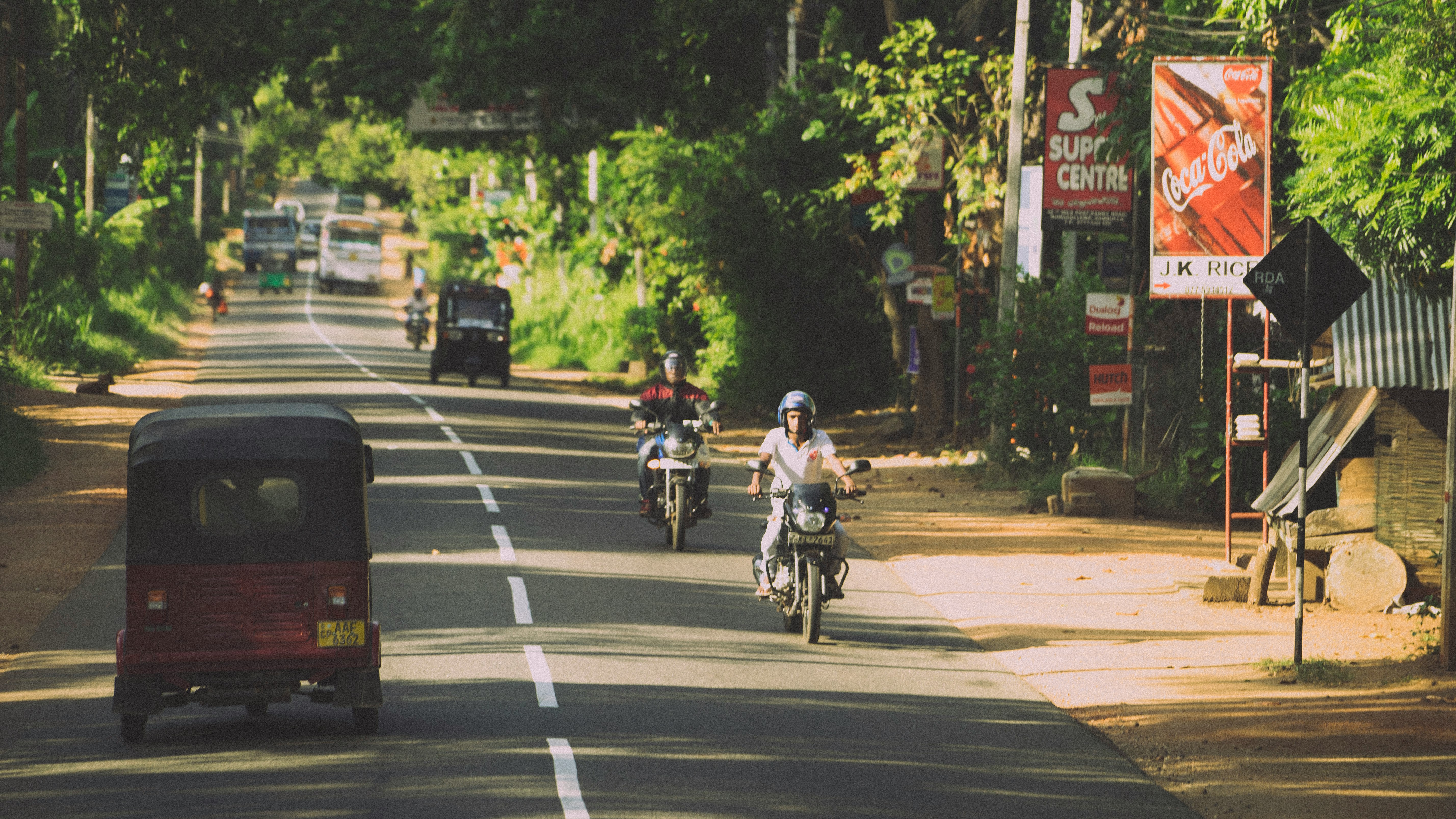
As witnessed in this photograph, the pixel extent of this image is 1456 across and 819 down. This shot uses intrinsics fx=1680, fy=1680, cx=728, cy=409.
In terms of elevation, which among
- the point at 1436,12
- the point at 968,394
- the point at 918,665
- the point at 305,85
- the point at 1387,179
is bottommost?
the point at 918,665

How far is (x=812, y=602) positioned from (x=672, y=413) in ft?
16.5

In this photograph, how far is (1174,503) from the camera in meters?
20.4

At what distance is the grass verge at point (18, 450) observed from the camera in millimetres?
19922

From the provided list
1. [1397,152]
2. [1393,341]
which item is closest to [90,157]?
[1393,341]

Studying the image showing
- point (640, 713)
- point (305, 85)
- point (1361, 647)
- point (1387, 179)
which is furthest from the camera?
point (305, 85)

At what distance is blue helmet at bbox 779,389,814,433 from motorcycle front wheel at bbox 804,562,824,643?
3.57 feet

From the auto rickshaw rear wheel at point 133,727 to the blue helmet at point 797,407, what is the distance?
5.12m

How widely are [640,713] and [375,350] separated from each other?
144 ft

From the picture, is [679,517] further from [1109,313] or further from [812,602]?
[1109,313]

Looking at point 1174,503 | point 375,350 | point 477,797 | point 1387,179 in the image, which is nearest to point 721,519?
point 1174,503

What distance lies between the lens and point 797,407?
1246 cm

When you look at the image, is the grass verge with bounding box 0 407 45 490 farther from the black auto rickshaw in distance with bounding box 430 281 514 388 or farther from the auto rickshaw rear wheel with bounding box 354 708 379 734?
the black auto rickshaw in distance with bounding box 430 281 514 388

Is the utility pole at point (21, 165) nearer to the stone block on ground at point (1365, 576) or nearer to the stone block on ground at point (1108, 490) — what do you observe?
the stone block on ground at point (1108, 490)

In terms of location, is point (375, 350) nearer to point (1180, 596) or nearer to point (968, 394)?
point (968, 394)
